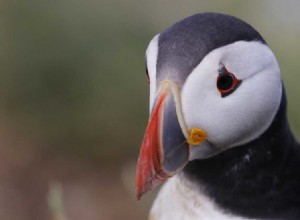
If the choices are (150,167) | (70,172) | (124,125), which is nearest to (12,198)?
(70,172)

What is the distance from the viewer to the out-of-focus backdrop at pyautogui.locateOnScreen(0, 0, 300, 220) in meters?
4.47

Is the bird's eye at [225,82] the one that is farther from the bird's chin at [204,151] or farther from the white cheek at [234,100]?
the bird's chin at [204,151]

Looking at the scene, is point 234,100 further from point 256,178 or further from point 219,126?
point 256,178

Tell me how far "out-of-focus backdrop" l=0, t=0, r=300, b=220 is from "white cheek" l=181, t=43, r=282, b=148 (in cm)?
226

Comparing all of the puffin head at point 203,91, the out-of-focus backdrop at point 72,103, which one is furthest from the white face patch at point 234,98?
the out-of-focus backdrop at point 72,103

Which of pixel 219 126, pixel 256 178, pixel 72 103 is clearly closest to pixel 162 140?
pixel 219 126

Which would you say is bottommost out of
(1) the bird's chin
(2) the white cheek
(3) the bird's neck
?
(3) the bird's neck

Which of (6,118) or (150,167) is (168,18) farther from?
(150,167)

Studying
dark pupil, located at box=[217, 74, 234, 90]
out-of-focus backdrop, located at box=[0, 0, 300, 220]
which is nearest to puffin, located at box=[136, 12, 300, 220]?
dark pupil, located at box=[217, 74, 234, 90]

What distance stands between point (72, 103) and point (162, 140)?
2.55m

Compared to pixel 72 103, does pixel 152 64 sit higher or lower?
higher

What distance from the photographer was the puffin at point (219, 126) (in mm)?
2023

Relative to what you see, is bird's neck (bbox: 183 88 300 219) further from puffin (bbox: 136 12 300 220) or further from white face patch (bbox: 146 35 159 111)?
white face patch (bbox: 146 35 159 111)

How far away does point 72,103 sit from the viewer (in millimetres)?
4547
